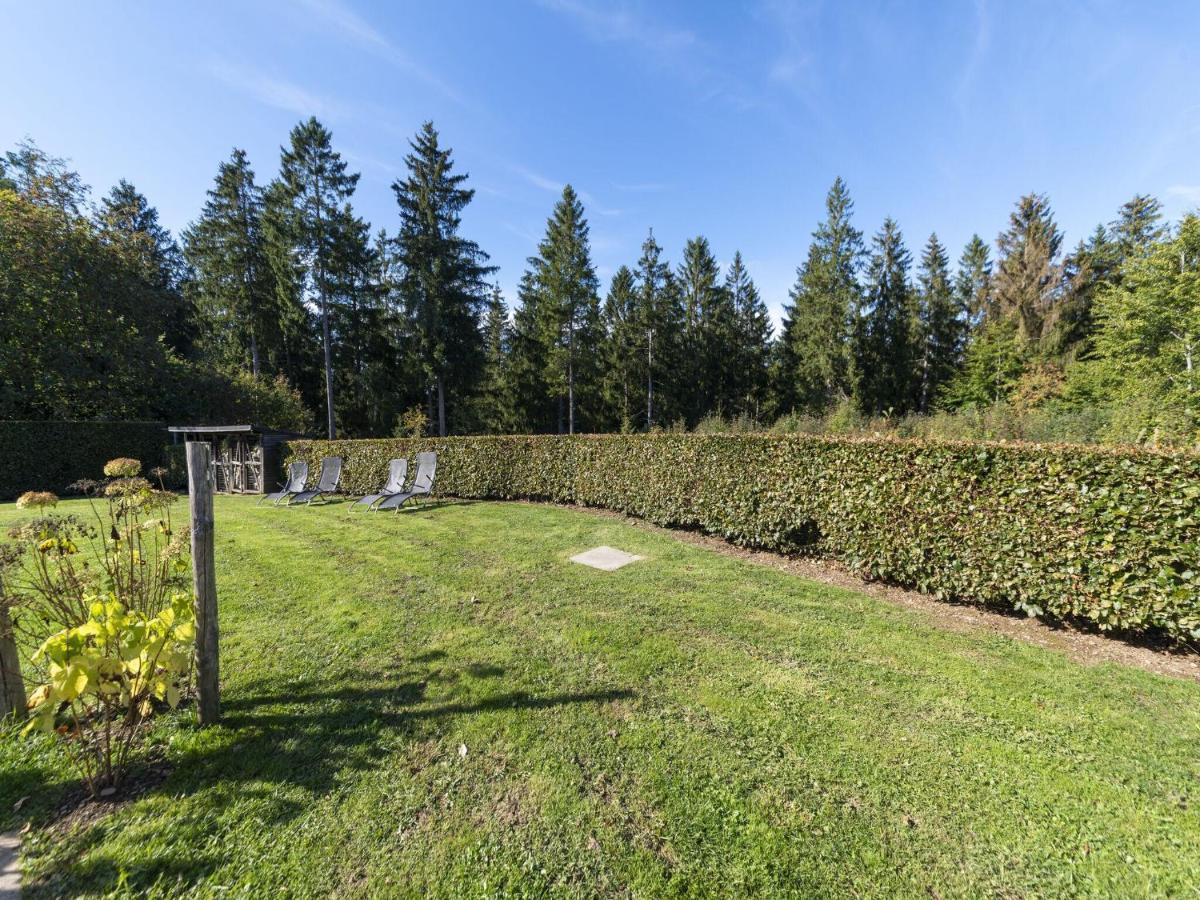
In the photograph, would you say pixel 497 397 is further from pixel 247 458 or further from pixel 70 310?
pixel 70 310

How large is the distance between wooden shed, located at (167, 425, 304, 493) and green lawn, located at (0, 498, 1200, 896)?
11379 millimetres

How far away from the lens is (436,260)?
21328 millimetres

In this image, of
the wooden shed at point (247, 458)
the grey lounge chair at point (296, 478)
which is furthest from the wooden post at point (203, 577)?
the wooden shed at point (247, 458)

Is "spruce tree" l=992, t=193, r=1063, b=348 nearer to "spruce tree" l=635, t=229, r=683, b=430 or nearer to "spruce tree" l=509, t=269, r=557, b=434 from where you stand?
"spruce tree" l=635, t=229, r=683, b=430

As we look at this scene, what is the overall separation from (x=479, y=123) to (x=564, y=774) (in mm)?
12374

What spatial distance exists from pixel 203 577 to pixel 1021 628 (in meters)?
5.74

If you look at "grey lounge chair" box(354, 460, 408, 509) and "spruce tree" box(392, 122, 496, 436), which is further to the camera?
"spruce tree" box(392, 122, 496, 436)

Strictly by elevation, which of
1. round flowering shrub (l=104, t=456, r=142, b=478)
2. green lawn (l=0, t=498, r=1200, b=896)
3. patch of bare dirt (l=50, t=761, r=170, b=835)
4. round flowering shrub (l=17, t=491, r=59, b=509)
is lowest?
green lawn (l=0, t=498, r=1200, b=896)

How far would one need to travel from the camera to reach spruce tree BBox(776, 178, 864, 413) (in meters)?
23.7

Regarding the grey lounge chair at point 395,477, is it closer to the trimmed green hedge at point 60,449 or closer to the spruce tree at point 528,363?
the trimmed green hedge at point 60,449

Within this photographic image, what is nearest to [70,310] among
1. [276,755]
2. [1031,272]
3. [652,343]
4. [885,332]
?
[276,755]

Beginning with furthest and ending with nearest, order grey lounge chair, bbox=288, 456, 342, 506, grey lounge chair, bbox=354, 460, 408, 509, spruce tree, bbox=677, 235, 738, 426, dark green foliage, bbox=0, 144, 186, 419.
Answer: spruce tree, bbox=677, 235, 738, 426
dark green foliage, bbox=0, 144, 186, 419
grey lounge chair, bbox=288, 456, 342, 506
grey lounge chair, bbox=354, 460, 408, 509

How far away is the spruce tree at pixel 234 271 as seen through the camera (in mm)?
22312

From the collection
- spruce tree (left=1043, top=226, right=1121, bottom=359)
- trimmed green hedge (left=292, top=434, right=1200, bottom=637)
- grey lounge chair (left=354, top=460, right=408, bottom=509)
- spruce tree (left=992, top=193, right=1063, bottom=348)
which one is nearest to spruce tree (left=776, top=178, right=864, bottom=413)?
spruce tree (left=992, top=193, right=1063, bottom=348)
